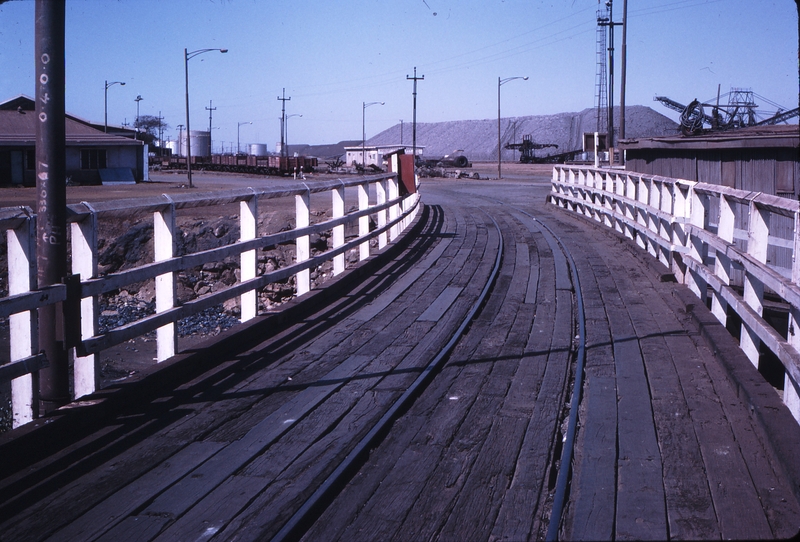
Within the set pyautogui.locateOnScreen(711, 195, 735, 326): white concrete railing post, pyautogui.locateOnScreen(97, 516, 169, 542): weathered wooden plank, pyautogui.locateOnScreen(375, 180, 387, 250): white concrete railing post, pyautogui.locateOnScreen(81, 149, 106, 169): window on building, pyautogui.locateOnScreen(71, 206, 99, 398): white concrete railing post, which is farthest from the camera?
pyautogui.locateOnScreen(81, 149, 106, 169): window on building

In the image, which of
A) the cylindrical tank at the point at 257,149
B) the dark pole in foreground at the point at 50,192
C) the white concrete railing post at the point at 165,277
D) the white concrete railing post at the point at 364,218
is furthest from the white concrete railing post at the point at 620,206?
the cylindrical tank at the point at 257,149

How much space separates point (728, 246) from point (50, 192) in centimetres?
546

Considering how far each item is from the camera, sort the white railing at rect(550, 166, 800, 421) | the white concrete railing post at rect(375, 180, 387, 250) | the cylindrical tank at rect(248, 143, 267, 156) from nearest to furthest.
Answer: the white railing at rect(550, 166, 800, 421) < the white concrete railing post at rect(375, 180, 387, 250) < the cylindrical tank at rect(248, 143, 267, 156)

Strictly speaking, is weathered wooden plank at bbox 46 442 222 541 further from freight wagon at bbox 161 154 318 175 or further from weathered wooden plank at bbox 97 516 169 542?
freight wagon at bbox 161 154 318 175

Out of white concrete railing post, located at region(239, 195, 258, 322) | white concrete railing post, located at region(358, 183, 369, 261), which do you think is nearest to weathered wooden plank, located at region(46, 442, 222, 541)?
white concrete railing post, located at region(239, 195, 258, 322)

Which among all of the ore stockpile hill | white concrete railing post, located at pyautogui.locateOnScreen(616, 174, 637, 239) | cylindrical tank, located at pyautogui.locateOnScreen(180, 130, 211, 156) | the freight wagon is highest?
the ore stockpile hill

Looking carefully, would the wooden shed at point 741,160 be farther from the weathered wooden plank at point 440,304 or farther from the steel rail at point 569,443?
the steel rail at point 569,443

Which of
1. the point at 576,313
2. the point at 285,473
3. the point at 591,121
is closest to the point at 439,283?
the point at 576,313

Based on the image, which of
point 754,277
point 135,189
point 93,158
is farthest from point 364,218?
point 93,158

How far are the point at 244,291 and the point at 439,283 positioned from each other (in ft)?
13.6

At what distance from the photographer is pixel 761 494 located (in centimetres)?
407

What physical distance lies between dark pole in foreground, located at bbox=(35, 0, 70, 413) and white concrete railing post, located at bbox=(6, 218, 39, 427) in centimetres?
19

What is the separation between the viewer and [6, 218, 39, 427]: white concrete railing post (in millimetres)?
4676

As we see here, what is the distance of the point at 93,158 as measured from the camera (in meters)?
47.9
